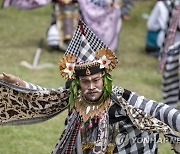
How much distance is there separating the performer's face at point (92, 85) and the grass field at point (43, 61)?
5.01 ft

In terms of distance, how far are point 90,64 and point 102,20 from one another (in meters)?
4.90

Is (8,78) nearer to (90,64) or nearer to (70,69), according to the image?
(70,69)

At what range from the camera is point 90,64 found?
4500mm

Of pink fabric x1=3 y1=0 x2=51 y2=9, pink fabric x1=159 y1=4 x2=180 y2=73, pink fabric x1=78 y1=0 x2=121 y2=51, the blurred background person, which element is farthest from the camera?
the blurred background person

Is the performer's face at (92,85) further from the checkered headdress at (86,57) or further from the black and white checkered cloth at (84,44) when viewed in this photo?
the black and white checkered cloth at (84,44)

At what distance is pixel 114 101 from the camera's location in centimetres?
459

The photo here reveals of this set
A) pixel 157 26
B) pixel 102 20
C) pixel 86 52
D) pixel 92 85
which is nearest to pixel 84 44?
pixel 86 52

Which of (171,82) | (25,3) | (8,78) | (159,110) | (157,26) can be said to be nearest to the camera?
(159,110)

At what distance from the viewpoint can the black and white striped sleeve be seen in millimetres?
4387

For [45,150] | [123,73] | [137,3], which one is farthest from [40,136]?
[137,3]

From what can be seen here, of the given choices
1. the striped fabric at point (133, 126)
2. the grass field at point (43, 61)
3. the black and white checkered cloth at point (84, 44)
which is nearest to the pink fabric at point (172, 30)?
the grass field at point (43, 61)

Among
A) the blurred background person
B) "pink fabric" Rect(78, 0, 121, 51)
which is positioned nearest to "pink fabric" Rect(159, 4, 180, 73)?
the blurred background person

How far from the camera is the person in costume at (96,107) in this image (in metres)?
4.49

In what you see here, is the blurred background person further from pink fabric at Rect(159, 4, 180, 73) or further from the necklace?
the necklace
